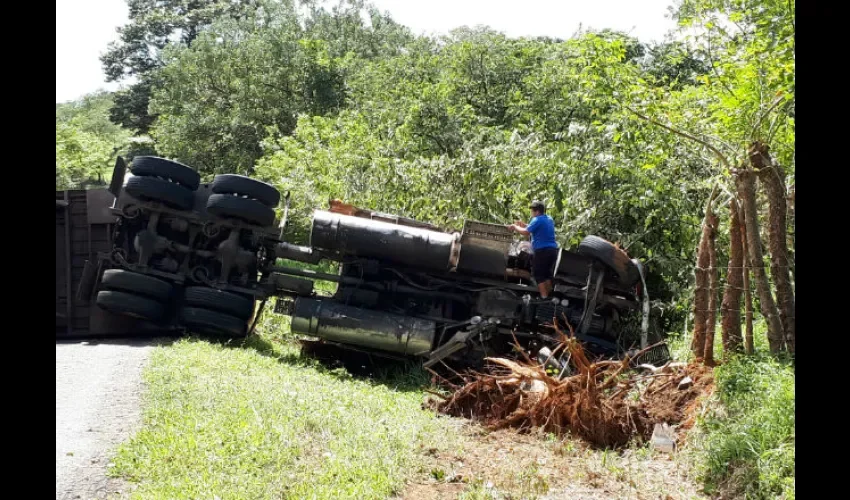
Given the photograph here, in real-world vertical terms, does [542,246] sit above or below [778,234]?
below

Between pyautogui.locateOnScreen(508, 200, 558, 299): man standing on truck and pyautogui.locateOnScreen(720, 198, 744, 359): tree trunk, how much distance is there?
9.17 ft

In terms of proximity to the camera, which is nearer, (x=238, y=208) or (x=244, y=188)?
(x=238, y=208)

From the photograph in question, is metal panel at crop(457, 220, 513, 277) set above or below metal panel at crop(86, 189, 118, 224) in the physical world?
above

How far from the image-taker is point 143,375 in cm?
920

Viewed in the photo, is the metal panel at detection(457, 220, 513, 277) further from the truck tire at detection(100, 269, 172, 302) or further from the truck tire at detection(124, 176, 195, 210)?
the truck tire at detection(100, 269, 172, 302)

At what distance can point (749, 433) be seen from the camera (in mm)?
6137

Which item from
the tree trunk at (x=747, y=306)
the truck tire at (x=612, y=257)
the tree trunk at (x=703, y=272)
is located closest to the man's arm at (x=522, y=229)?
the truck tire at (x=612, y=257)

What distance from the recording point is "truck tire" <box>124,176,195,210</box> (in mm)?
12703

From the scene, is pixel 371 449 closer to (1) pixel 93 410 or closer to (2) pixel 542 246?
(1) pixel 93 410

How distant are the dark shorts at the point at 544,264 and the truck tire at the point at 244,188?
13.7 feet

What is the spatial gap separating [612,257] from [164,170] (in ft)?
21.9

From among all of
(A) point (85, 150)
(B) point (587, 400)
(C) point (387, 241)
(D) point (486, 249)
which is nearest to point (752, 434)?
(B) point (587, 400)

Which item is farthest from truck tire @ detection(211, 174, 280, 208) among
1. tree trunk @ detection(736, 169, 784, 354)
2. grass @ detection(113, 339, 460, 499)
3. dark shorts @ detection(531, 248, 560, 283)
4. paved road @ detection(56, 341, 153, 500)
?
tree trunk @ detection(736, 169, 784, 354)
